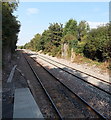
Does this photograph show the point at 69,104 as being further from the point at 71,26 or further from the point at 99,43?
the point at 71,26

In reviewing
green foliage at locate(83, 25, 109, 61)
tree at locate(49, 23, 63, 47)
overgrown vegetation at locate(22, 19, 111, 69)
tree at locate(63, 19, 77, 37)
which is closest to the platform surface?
overgrown vegetation at locate(22, 19, 111, 69)

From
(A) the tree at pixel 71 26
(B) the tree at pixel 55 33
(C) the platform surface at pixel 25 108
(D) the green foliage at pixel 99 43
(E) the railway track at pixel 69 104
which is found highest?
(A) the tree at pixel 71 26

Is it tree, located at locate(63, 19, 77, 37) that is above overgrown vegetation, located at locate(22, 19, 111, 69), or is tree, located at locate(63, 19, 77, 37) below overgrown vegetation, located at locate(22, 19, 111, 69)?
above

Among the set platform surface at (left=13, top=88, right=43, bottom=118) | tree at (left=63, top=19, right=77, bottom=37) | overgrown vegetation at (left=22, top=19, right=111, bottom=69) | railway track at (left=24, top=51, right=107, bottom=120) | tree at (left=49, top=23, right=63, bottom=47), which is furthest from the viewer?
tree at (left=63, top=19, right=77, bottom=37)

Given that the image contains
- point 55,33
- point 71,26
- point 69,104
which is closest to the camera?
point 69,104

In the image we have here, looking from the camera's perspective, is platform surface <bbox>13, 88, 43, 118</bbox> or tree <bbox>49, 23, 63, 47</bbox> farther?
tree <bbox>49, 23, 63, 47</bbox>

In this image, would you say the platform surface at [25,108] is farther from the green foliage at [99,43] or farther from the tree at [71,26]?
the tree at [71,26]

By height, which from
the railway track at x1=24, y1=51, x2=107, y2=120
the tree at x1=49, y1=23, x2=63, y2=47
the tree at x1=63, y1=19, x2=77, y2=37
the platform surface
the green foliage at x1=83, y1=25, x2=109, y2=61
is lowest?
the railway track at x1=24, y1=51, x2=107, y2=120

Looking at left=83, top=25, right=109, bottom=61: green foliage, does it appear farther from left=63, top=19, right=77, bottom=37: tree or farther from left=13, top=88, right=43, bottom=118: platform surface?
left=63, top=19, right=77, bottom=37: tree

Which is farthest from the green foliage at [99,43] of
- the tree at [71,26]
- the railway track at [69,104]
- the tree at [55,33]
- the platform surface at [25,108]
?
the tree at [71,26]

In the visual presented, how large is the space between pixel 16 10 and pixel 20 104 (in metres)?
18.7

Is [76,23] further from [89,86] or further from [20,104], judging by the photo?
[20,104]

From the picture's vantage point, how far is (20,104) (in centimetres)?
615

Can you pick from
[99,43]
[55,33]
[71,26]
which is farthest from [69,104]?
[71,26]
